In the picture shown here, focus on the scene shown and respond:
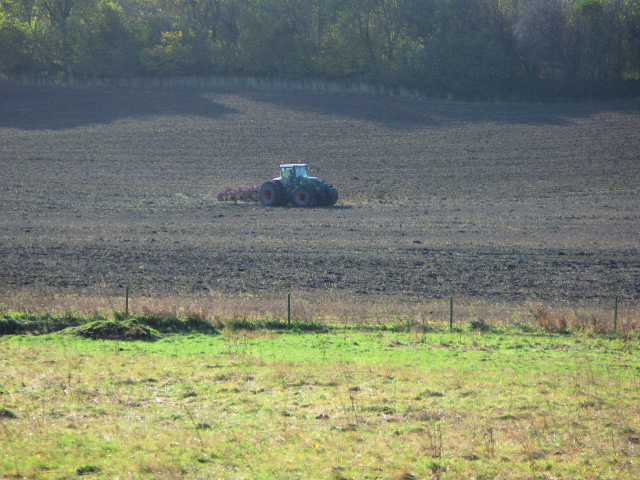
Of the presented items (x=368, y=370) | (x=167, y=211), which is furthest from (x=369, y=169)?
(x=368, y=370)

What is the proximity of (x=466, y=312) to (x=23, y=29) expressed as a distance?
71.0 meters

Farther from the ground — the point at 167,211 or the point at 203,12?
the point at 203,12

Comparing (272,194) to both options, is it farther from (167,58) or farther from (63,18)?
(63,18)

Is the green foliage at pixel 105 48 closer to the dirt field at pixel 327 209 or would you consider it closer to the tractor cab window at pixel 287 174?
the dirt field at pixel 327 209

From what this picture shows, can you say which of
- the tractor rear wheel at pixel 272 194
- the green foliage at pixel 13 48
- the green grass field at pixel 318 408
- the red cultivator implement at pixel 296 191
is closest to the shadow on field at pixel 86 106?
the green foliage at pixel 13 48

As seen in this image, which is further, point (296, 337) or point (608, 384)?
point (296, 337)

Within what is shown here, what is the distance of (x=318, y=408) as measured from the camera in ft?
29.9

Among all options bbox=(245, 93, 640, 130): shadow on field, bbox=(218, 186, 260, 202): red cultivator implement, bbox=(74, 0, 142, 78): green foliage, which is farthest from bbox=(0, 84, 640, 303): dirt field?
bbox=(74, 0, 142, 78): green foliage

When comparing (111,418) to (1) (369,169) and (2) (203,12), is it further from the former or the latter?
(2) (203,12)

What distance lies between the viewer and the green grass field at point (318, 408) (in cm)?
696

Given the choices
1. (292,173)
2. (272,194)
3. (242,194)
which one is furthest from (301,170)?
(242,194)

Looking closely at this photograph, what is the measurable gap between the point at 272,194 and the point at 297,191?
4.24ft

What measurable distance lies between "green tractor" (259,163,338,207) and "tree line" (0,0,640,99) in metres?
33.0

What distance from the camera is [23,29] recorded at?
72.1m
